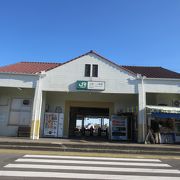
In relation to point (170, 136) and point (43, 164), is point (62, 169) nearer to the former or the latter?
point (43, 164)

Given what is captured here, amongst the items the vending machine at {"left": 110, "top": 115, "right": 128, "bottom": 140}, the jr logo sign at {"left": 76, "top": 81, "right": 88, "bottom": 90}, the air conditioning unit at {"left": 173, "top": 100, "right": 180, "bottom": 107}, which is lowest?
the vending machine at {"left": 110, "top": 115, "right": 128, "bottom": 140}

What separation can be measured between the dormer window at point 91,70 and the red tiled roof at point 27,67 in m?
3.97

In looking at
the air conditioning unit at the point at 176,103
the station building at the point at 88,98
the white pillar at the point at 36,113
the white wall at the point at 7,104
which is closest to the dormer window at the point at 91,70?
the station building at the point at 88,98

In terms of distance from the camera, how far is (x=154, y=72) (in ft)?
78.0

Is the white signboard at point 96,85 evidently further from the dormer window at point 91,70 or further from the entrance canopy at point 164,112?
the entrance canopy at point 164,112

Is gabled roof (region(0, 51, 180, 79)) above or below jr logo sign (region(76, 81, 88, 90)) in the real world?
above

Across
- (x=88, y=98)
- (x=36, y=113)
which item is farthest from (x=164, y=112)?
(x=36, y=113)

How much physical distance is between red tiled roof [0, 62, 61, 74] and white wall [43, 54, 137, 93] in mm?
2978

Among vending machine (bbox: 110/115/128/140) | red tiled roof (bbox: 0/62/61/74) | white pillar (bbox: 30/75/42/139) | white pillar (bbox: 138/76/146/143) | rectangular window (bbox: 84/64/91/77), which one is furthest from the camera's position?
red tiled roof (bbox: 0/62/61/74)

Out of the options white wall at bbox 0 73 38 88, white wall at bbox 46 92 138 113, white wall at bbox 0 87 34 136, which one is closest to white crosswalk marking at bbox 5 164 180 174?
white wall at bbox 0 73 38 88

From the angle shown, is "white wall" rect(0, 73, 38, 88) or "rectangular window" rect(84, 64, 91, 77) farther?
"rectangular window" rect(84, 64, 91, 77)

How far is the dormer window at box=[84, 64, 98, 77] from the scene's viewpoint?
20.0m

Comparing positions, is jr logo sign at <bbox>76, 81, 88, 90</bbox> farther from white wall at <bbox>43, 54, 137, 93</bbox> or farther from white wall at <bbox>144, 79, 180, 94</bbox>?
white wall at <bbox>144, 79, 180, 94</bbox>

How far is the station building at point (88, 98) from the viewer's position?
63.9 feet
